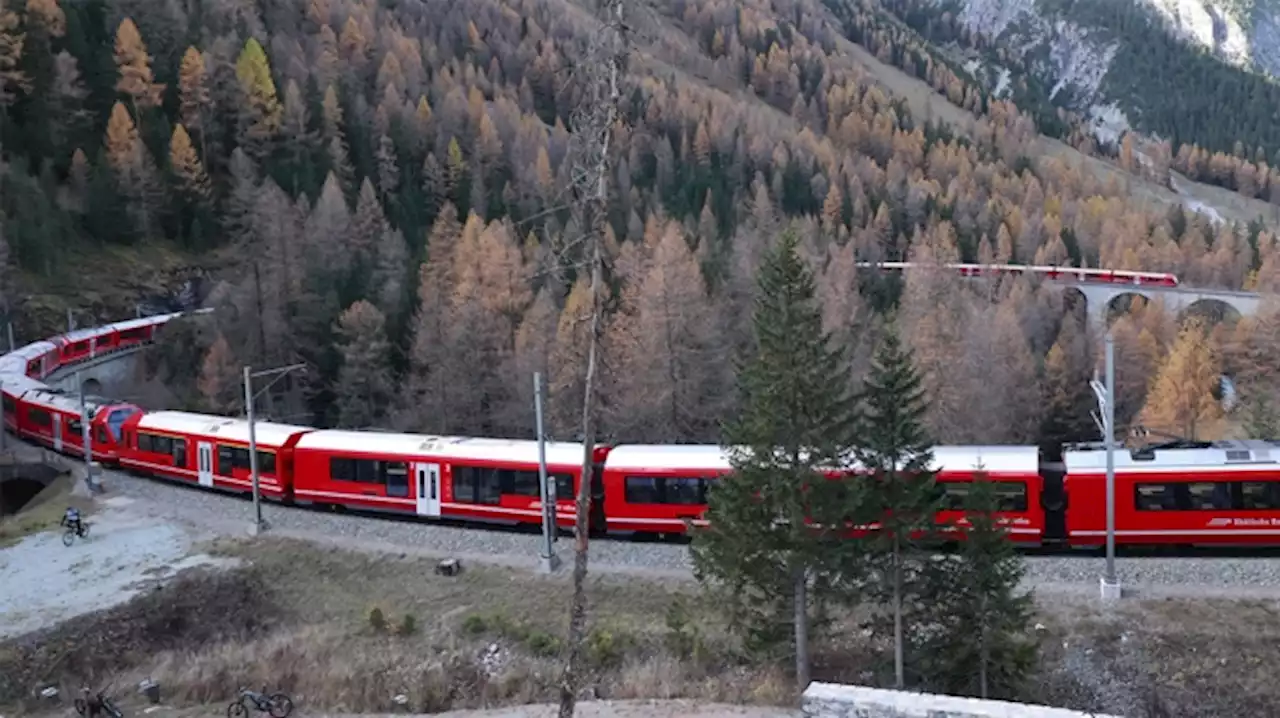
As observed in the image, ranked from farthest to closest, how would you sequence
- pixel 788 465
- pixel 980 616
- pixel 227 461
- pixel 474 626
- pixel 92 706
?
pixel 227 461 < pixel 474 626 < pixel 788 465 < pixel 980 616 < pixel 92 706

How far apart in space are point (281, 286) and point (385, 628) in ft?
134

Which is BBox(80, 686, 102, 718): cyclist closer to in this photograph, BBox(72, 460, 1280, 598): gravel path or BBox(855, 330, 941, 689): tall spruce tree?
BBox(72, 460, 1280, 598): gravel path

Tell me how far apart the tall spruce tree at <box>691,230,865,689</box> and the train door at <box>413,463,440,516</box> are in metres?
12.1

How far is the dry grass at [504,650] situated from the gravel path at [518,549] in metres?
0.79

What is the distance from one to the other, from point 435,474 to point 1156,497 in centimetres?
1909

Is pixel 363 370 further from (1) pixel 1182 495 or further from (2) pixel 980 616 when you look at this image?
(2) pixel 980 616

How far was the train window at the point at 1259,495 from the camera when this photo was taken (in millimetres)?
23875

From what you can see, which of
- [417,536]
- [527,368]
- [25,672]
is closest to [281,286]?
[527,368]

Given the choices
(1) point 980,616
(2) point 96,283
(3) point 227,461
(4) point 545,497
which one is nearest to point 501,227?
(2) point 96,283

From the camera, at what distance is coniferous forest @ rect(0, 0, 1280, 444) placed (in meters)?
49.7

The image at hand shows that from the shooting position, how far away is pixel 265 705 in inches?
712

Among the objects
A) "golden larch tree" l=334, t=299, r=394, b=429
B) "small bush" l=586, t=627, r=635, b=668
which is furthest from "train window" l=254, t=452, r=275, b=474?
"golden larch tree" l=334, t=299, r=394, b=429

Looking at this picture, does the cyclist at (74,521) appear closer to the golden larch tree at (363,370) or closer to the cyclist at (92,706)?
the cyclist at (92,706)

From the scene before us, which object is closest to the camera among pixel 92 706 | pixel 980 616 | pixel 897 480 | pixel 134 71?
pixel 92 706
